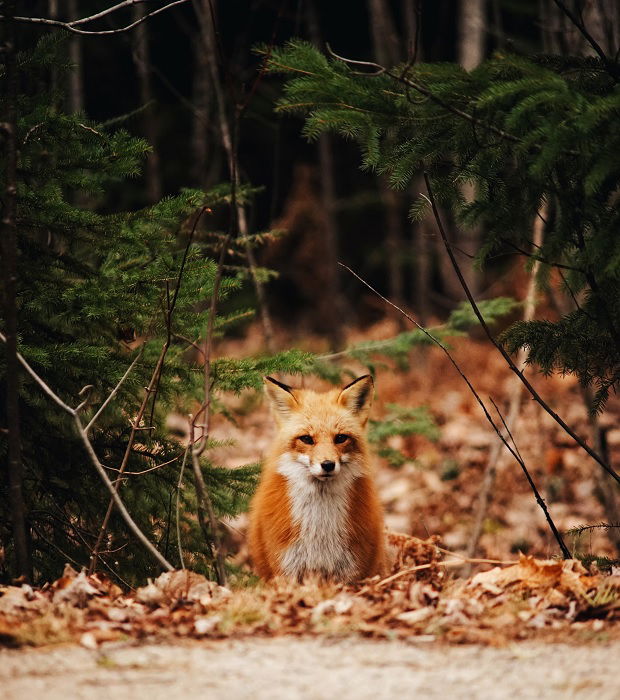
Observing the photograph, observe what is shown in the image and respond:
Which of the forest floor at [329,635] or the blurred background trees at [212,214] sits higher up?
the blurred background trees at [212,214]

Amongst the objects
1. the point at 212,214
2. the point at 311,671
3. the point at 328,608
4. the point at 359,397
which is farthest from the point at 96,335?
the point at 311,671

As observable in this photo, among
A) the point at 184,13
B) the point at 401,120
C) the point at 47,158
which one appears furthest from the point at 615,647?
the point at 184,13

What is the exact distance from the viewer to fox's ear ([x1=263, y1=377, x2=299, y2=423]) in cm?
517

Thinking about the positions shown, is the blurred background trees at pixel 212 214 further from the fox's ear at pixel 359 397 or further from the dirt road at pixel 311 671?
the dirt road at pixel 311 671

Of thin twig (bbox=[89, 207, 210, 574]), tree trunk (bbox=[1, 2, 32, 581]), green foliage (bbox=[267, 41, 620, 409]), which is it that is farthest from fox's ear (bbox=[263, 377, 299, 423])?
tree trunk (bbox=[1, 2, 32, 581])

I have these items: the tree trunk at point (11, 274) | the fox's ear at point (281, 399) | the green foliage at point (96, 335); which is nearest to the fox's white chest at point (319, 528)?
the fox's ear at point (281, 399)

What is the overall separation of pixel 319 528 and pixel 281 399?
944 millimetres

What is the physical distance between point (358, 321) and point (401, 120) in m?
16.8

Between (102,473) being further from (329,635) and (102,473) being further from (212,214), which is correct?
(212,214)

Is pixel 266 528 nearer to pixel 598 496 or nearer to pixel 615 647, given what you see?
pixel 615 647

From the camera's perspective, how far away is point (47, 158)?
4770 mm

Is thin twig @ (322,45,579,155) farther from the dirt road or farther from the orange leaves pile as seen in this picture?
the dirt road

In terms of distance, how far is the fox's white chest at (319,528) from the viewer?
4.79 metres

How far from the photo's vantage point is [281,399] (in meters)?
5.28
